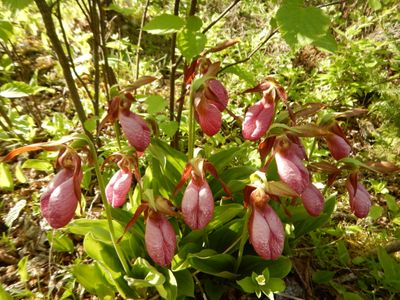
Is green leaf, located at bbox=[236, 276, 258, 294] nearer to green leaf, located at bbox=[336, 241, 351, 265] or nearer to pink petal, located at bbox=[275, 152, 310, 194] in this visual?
pink petal, located at bbox=[275, 152, 310, 194]

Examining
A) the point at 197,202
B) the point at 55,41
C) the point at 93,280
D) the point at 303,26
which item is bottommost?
the point at 93,280

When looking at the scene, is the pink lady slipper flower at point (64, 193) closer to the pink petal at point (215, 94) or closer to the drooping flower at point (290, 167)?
the pink petal at point (215, 94)

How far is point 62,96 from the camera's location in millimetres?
2689

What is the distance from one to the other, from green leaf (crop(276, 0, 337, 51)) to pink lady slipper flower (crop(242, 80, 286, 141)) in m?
0.26

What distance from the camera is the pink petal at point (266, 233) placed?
1017mm

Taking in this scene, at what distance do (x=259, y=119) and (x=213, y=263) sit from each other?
1.80 feet

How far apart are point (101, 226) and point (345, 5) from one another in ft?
11.1

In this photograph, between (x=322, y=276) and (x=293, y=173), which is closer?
(x=293, y=173)

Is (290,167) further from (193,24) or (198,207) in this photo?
(193,24)

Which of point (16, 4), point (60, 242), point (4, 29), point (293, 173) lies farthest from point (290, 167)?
point (4, 29)

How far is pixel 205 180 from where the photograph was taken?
1.05 meters

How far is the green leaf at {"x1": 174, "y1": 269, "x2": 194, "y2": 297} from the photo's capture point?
1.24 metres

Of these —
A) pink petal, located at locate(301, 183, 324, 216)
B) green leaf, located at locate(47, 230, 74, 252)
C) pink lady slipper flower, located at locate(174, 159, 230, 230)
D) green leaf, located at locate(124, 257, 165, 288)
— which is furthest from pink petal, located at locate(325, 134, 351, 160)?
green leaf, located at locate(47, 230, 74, 252)

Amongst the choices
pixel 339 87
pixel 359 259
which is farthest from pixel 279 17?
pixel 339 87
